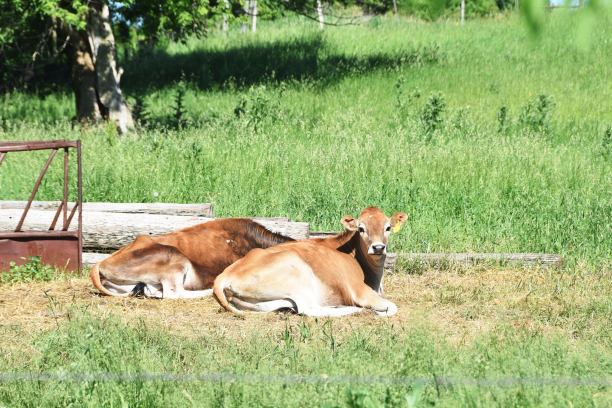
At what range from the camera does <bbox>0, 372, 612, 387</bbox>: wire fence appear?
5773 millimetres

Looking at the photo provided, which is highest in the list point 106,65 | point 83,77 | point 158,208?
point 106,65

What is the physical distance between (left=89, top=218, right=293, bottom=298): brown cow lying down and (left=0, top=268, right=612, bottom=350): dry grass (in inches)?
7.8

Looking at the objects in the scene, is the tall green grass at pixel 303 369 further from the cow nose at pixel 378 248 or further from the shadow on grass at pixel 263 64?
the shadow on grass at pixel 263 64

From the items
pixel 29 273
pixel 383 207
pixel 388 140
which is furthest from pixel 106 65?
pixel 29 273

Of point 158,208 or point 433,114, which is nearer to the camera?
point 158,208

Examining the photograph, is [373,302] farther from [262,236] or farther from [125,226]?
[125,226]

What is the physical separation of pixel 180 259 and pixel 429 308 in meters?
2.31

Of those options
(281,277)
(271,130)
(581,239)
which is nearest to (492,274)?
(581,239)

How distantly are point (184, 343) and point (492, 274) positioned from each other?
160 inches

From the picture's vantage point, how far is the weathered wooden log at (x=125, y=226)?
422 inches

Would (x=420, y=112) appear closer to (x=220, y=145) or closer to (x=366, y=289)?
(x=220, y=145)

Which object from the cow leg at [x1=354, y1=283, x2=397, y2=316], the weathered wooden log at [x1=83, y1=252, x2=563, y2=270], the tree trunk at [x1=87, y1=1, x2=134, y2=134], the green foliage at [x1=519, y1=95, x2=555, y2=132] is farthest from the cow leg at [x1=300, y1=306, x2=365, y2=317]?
the tree trunk at [x1=87, y1=1, x2=134, y2=134]

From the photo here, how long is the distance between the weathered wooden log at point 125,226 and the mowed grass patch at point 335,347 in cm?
83

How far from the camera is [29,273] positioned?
1030 cm
